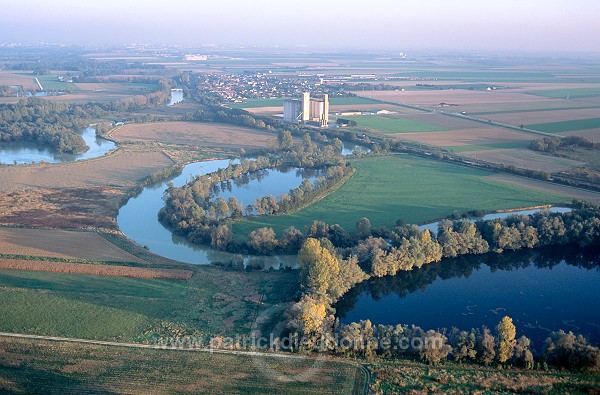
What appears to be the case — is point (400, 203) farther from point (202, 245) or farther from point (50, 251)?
point (50, 251)

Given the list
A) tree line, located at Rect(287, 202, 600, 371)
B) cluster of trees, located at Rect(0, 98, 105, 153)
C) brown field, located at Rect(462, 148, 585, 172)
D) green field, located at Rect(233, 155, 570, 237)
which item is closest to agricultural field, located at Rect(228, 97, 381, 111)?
cluster of trees, located at Rect(0, 98, 105, 153)

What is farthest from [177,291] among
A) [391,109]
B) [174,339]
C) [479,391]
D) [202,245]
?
[391,109]

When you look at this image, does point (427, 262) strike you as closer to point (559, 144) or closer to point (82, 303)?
point (82, 303)

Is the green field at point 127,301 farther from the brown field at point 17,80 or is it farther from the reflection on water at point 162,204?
the brown field at point 17,80

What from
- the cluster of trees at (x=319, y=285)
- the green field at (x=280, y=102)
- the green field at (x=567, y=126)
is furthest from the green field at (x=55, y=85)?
the cluster of trees at (x=319, y=285)

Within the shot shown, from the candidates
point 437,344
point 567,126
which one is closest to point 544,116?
point 567,126
